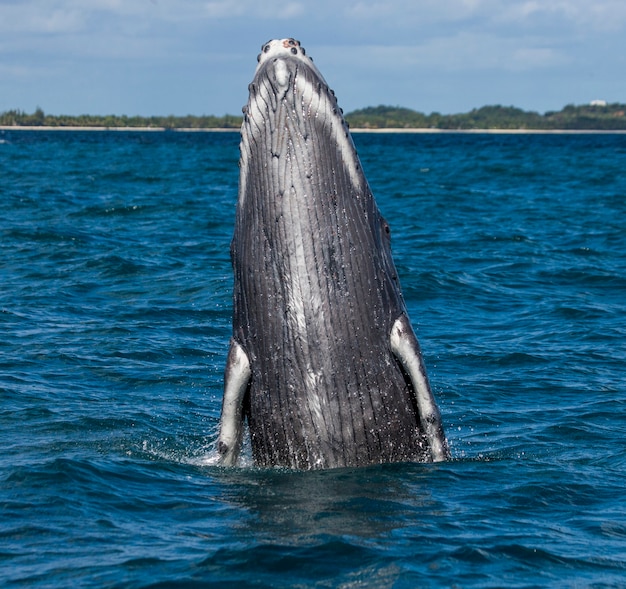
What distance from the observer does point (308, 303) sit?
24.9 feet

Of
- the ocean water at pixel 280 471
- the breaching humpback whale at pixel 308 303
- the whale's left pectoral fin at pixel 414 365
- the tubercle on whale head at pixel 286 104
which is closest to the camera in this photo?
the ocean water at pixel 280 471

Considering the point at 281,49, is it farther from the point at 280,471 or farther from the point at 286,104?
the point at 280,471

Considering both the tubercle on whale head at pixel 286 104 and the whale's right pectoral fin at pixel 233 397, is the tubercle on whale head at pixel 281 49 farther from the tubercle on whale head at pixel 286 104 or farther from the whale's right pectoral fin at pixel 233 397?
the whale's right pectoral fin at pixel 233 397

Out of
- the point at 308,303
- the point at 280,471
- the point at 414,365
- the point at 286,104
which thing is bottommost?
the point at 280,471

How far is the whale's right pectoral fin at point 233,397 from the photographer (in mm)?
7758

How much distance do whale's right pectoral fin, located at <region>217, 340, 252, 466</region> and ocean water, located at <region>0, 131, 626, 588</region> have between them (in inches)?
10.3

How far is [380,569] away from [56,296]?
443 inches

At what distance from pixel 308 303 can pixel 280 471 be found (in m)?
1.24

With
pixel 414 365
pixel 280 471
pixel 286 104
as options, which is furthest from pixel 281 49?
pixel 280 471

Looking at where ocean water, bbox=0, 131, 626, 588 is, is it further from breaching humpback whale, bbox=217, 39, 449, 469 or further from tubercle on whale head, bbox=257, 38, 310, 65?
tubercle on whale head, bbox=257, 38, 310, 65

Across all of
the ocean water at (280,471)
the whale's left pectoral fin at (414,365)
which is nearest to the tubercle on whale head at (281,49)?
the whale's left pectoral fin at (414,365)

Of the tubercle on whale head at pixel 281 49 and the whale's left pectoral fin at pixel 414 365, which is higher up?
the tubercle on whale head at pixel 281 49

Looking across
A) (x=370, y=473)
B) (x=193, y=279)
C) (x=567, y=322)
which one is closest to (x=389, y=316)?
(x=370, y=473)

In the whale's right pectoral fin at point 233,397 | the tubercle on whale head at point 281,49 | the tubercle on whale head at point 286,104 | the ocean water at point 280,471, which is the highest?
the tubercle on whale head at point 281,49
